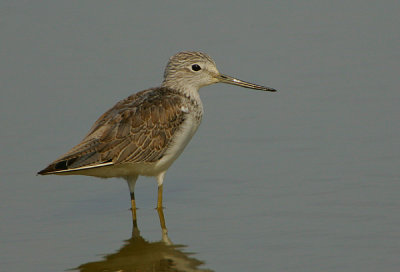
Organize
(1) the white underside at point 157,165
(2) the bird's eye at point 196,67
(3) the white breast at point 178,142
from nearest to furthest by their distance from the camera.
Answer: (1) the white underside at point 157,165
(3) the white breast at point 178,142
(2) the bird's eye at point 196,67

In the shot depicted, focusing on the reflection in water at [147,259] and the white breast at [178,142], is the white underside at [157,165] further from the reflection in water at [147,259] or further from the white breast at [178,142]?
Answer: the reflection in water at [147,259]

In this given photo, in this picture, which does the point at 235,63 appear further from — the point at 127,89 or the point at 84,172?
the point at 84,172

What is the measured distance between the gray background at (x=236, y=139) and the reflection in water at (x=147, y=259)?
0.13 m

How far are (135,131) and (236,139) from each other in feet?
8.13

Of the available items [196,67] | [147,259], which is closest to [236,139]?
[196,67]

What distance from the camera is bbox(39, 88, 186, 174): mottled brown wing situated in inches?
442

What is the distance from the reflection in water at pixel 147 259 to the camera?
32.3 feet

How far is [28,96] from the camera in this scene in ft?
51.1

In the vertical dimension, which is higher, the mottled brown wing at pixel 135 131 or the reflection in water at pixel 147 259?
the mottled brown wing at pixel 135 131

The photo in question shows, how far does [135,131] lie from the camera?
11.6 metres

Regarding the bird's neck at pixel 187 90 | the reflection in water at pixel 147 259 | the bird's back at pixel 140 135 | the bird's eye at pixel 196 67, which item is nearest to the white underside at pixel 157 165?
the bird's back at pixel 140 135

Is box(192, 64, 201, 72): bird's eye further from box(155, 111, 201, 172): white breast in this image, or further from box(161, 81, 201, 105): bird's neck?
box(155, 111, 201, 172): white breast

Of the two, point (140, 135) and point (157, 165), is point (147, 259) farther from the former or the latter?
point (140, 135)

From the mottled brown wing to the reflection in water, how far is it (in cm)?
119
